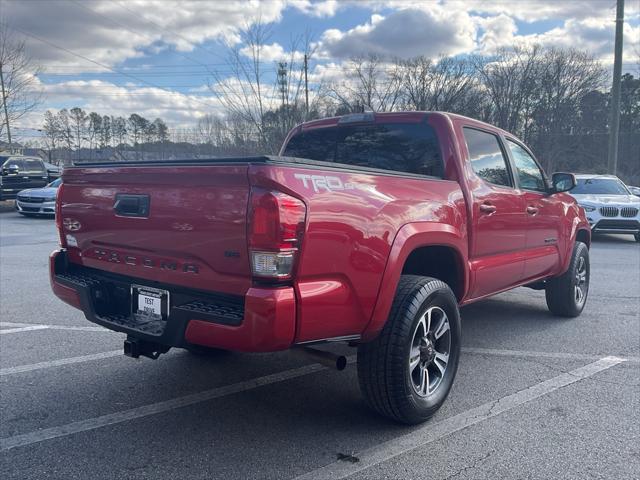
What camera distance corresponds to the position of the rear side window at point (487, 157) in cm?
430

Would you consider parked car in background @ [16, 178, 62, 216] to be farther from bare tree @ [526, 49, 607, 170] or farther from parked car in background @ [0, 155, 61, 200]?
bare tree @ [526, 49, 607, 170]

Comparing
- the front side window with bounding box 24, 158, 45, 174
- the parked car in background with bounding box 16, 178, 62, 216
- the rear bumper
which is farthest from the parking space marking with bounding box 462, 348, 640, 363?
the front side window with bounding box 24, 158, 45, 174

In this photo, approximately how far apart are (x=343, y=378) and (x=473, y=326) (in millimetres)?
2069

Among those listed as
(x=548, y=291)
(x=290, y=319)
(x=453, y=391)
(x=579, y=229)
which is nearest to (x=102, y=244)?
(x=290, y=319)

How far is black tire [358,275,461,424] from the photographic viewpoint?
313 cm

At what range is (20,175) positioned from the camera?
20.8 meters

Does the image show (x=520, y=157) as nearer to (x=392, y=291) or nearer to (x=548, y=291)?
(x=548, y=291)

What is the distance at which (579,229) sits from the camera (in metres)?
6.12

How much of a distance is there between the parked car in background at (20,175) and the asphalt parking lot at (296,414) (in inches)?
691

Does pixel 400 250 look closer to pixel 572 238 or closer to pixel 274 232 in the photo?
pixel 274 232

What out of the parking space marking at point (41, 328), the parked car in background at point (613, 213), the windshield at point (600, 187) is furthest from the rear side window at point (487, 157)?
the windshield at point (600, 187)

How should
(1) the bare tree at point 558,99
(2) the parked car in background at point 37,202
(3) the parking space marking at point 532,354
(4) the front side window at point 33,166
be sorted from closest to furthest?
(3) the parking space marking at point 532,354, (2) the parked car in background at point 37,202, (4) the front side window at point 33,166, (1) the bare tree at point 558,99

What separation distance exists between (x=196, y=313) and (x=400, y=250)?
119 cm

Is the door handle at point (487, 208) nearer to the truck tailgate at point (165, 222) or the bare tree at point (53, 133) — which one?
the truck tailgate at point (165, 222)
